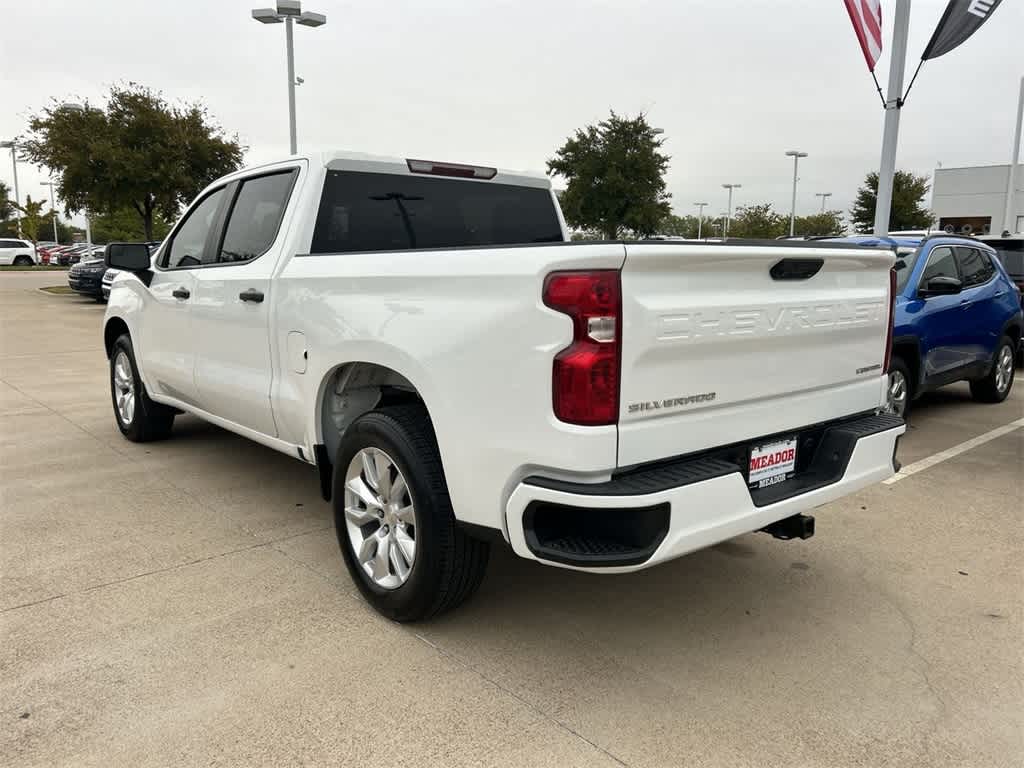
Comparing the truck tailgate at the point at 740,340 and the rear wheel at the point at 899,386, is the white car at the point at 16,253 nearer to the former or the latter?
the rear wheel at the point at 899,386

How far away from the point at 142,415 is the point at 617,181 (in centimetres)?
2959

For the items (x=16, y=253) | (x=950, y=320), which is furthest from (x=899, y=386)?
(x=16, y=253)

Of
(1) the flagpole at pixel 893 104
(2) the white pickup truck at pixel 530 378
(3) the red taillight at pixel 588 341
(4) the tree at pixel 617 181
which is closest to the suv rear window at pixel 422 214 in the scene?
(2) the white pickup truck at pixel 530 378

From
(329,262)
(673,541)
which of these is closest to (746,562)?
(673,541)

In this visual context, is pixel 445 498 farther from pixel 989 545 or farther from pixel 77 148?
pixel 77 148

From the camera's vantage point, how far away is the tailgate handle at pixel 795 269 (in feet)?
9.38

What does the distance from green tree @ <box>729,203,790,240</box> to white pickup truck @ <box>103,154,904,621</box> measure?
55059mm

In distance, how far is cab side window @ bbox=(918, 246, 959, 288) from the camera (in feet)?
22.3

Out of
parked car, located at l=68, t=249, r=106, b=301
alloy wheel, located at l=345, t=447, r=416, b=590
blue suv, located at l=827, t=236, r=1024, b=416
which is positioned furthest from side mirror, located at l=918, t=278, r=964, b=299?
parked car, located at l=68, t=249, r=106, b=301

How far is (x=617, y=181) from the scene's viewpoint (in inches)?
1312

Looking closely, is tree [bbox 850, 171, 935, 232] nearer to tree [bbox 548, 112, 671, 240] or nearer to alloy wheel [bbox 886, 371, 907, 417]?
tree [bbox 548, 112, 671, 240]

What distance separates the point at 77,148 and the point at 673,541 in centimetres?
2361

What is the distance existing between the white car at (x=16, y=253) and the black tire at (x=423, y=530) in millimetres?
46451

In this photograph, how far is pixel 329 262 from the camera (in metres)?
3.49
